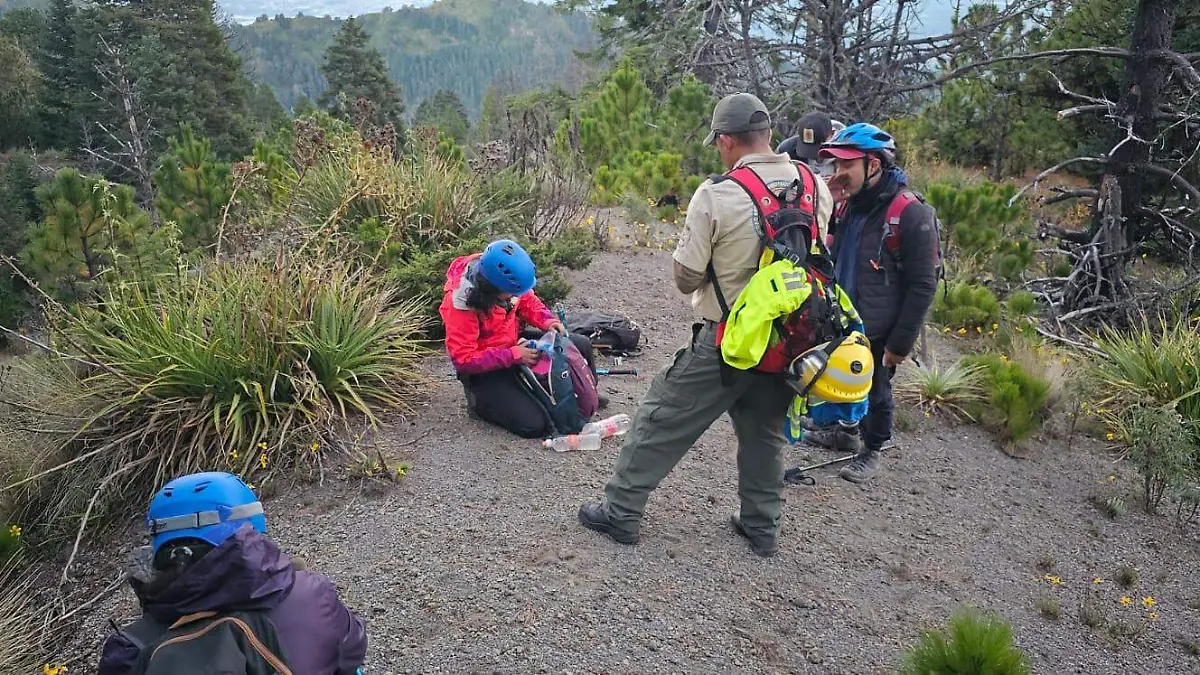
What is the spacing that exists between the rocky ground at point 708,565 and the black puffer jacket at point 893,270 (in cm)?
105

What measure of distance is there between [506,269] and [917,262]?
7.15ft

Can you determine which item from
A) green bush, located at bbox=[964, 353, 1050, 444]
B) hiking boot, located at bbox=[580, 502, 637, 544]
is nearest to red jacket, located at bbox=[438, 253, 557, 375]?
hiking boot, located at bbox=[580, 502, 637, 544]

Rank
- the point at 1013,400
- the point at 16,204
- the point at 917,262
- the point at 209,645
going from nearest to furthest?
1. the point at 209,645
2. the point at 917,262
3. the point at 1013,400
4. the point at 16,204

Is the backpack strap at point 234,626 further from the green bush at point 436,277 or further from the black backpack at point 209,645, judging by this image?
the green bush at point 436,277

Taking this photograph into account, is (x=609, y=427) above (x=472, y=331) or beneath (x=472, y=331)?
beneath

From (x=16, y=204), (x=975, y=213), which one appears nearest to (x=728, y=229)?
(x=975, y=213)

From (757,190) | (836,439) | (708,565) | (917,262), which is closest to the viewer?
(757,190)

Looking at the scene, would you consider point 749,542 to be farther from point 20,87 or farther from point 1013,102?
point 20,87

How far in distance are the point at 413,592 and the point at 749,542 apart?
1619mm

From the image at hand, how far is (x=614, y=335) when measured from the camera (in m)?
6.41

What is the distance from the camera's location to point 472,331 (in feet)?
15.4

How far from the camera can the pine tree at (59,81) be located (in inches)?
1225

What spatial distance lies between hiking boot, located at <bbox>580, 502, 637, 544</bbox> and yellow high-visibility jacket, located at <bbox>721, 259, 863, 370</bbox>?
1.06 metres

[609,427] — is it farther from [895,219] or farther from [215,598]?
[215,598]
